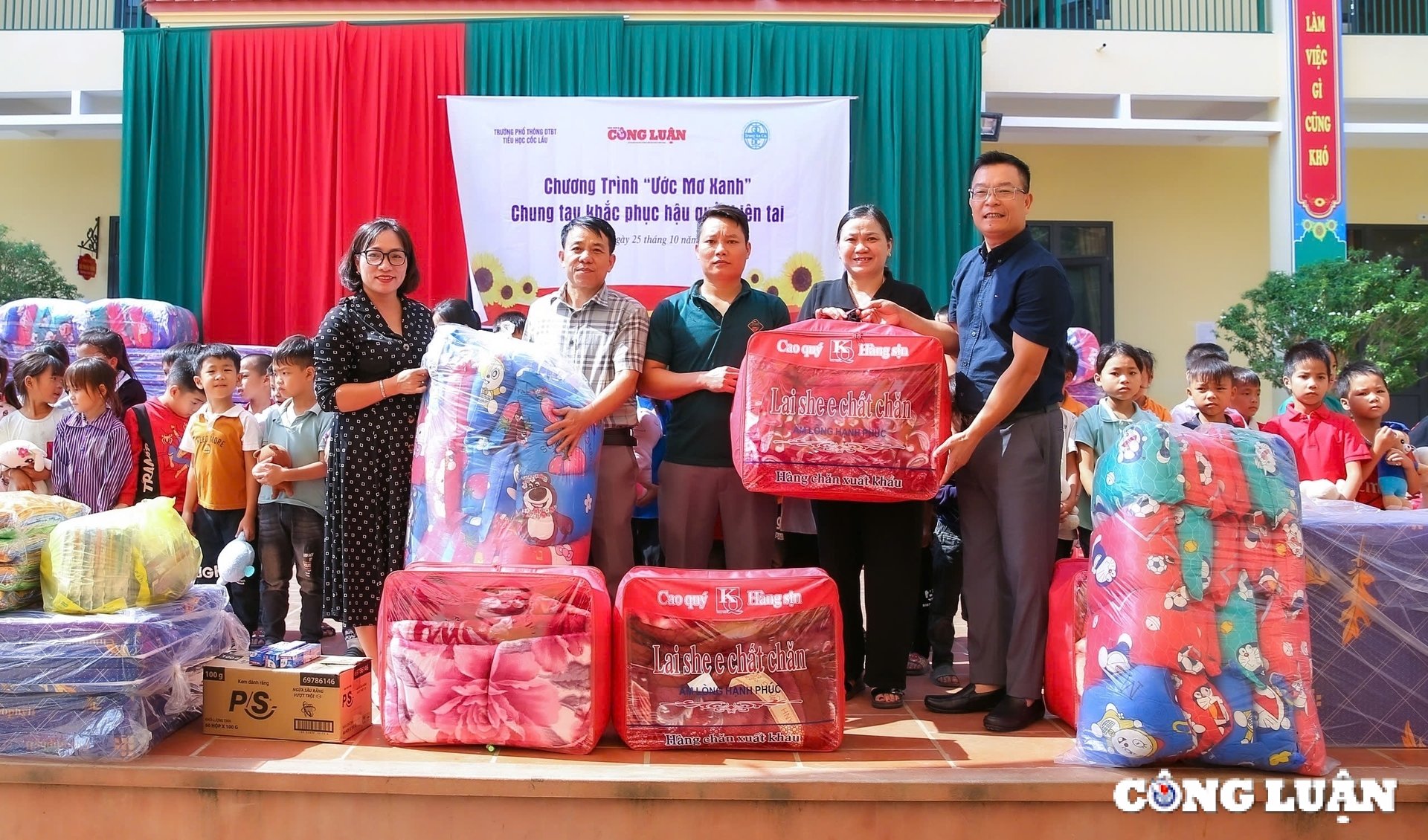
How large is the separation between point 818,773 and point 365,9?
680 centimetres

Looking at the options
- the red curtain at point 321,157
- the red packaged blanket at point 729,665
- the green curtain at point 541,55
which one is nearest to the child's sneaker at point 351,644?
the red packaged blanket at point 729,665

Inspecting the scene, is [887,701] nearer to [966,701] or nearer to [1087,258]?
[966,701]

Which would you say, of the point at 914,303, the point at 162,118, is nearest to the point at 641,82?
the point at 162,118

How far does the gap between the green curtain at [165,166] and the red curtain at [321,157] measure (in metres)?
0.18

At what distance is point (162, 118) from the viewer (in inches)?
287

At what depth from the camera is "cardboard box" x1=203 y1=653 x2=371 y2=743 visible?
7.52 feet

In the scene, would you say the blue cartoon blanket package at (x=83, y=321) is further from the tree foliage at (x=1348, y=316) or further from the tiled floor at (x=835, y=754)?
the tree foliage at (x=1348, y=316)

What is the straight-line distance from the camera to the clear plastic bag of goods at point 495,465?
94.9 inches

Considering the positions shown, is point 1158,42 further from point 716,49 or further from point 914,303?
point 914,303

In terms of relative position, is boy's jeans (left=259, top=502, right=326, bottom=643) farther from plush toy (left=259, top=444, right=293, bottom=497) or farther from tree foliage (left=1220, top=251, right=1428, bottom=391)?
tree foliage (left=1220, top=251, right=1428, bottom=391)

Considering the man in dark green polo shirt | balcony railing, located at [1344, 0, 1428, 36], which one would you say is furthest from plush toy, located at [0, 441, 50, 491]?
balcony railing, located at [1344, 0, 1428, 36]

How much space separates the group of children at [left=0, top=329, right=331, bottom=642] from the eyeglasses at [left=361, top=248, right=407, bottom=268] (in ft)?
2.29

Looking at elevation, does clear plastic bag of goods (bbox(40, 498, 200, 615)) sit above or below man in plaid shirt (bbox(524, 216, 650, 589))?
below

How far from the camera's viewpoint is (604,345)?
2.74m
